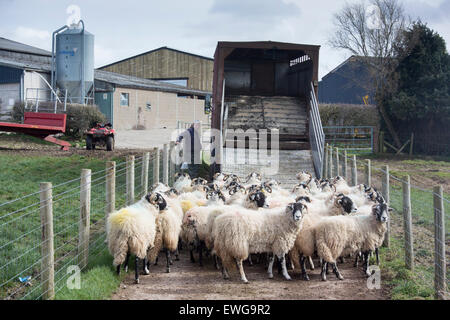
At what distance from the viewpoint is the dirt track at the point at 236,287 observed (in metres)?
6.22

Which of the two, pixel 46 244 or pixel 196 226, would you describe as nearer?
pixel 46 244

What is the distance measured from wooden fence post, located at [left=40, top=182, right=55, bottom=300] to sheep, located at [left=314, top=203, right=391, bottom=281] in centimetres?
376

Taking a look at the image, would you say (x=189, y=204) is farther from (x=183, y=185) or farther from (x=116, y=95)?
(x=116, y=95)

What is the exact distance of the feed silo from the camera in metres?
30.7

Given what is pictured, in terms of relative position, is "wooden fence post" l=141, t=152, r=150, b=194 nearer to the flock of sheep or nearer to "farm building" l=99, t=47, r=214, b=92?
the flock of sheep

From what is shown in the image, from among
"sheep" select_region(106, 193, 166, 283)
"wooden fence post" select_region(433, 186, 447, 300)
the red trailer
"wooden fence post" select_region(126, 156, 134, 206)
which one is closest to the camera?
"wooden fence post" select_region(433, 186, 447, 300)

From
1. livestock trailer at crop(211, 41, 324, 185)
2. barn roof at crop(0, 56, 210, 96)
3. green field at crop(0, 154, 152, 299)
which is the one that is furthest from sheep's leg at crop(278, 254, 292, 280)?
barn roof at crop(0, 56, 210, 96)

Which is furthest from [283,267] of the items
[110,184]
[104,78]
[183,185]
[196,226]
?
[104,78]

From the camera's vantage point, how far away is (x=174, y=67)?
54125 mm

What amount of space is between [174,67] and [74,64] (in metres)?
24.0

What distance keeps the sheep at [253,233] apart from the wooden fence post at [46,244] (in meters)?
2.47

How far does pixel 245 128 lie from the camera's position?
17.3 metres
